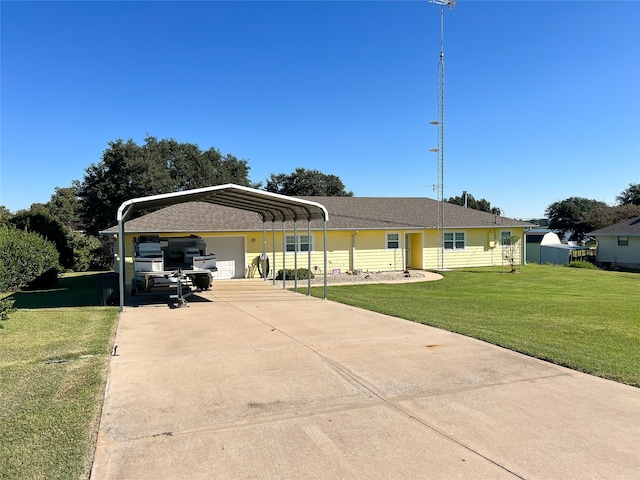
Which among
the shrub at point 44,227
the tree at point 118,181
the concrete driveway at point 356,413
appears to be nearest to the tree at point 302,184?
the tree at point 118,181

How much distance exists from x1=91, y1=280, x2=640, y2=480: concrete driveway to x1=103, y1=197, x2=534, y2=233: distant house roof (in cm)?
1236

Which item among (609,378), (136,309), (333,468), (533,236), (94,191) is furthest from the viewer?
(533,236)

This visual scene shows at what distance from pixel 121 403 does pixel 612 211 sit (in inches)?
2227

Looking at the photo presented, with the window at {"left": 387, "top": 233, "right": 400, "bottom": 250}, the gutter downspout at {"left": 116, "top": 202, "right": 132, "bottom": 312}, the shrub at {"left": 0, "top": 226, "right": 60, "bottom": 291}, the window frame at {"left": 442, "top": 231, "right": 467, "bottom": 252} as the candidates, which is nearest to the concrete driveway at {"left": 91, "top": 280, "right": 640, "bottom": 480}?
the gutter downspout at {"left": 116, "top": 202, "right": 132, "bottom": 312}

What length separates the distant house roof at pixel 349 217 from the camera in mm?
19703

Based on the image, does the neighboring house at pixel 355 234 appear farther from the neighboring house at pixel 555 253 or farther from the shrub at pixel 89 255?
the shrub at pixel 89 255

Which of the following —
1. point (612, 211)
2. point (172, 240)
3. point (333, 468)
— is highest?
point (612, 211)

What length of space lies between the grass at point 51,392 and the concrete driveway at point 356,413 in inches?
8.4

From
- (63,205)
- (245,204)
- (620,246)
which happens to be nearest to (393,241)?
(245,204)

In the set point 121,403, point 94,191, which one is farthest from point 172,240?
point 94,191

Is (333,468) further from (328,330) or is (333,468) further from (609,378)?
(328,330)

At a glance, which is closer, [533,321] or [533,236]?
[533,321]

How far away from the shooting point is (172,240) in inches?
623

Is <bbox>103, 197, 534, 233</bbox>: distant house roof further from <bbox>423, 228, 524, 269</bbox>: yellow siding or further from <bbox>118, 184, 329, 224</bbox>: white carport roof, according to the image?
<bbox>118, 184, 329, 224</bbox>: white carport roof
